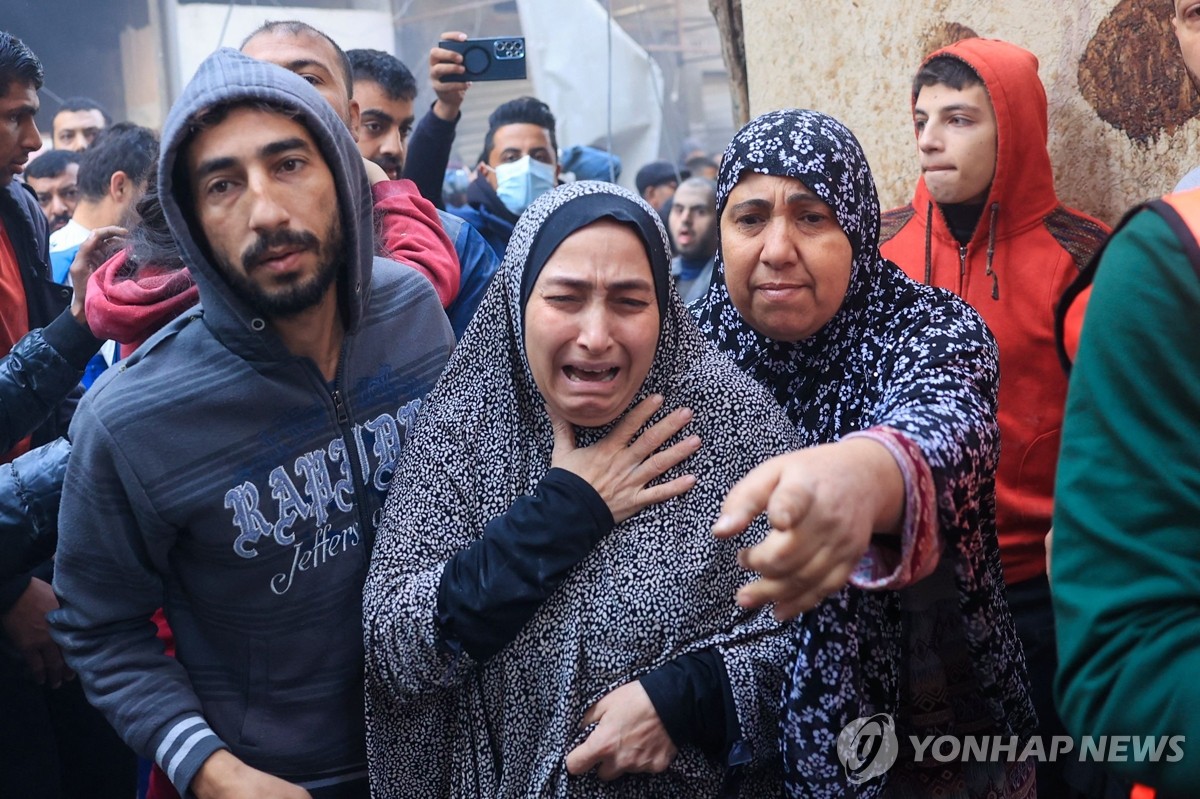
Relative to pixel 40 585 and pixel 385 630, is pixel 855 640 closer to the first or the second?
pixel 385 630

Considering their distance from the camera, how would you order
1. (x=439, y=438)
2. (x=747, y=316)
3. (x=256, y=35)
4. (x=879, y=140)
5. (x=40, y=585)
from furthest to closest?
(x=879, y=140), (x=256, y=35), (x=40, y=585), (x=747, y=316), (x=439, y=438)

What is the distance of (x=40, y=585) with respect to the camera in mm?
2607

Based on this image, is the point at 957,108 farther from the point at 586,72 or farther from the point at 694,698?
the point at 586,72

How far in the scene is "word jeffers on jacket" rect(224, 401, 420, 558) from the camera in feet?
6.30

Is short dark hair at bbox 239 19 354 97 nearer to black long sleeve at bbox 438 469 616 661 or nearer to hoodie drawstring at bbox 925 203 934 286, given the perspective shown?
hoodie drawstring at bbox 925 203 934 286

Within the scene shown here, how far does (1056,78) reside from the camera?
304 cm

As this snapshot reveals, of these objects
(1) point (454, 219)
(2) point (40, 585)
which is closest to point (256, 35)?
(1) point (454, 219)

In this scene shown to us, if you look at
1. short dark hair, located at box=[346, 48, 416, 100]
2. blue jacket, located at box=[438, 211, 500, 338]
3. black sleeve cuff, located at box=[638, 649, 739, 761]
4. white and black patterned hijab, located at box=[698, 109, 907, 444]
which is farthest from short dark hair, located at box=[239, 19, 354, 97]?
black sleeve cuff, located at box=[638, 649, 739, 761]

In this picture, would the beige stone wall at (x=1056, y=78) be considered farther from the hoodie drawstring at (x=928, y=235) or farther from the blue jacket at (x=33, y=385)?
the blue jacket at (x=33, y=385)

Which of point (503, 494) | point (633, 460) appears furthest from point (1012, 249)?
point (503, 494)

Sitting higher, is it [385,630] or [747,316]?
[747,316]

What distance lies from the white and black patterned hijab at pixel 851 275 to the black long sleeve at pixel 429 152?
5.68 feet

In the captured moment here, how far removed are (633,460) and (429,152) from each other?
2151 mm

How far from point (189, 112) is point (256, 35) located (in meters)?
1.37
